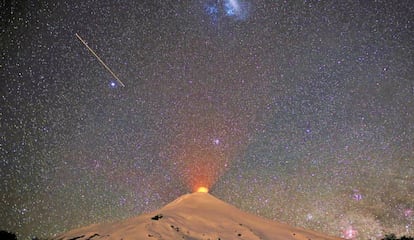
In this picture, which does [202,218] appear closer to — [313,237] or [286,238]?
[286,238]

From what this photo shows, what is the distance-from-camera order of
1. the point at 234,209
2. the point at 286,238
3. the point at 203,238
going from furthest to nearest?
the point at 234,209
the point at 286,238
the point at 203,238

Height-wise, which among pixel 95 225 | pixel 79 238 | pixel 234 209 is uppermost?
pixel 234 209

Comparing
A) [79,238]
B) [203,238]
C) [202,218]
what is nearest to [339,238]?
[202,218]

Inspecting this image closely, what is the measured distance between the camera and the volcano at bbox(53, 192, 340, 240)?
72.3 feet

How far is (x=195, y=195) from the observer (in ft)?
114

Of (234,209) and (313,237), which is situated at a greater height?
(234,209)

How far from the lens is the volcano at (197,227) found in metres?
22.0

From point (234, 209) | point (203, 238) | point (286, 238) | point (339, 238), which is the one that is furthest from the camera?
point (234, 209)

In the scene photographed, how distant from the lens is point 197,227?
24000mm

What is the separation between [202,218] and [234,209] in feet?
19.2

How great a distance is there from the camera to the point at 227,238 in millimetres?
22484

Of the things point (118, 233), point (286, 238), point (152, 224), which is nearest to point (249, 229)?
point (286, 238)

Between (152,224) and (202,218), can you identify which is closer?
(152,224)

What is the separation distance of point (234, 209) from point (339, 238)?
872 cm
